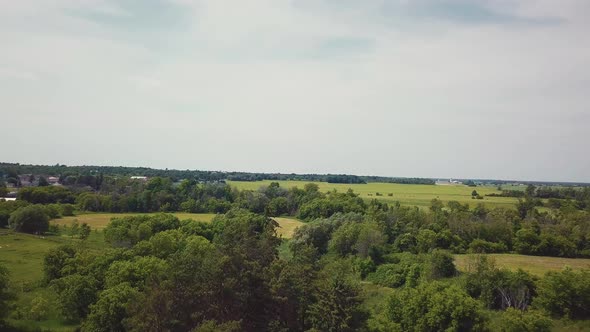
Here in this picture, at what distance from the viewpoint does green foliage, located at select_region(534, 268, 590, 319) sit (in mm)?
38250

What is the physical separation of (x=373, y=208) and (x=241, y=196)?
46837mm

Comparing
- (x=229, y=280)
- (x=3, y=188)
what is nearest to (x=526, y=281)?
(x=229, y=280)

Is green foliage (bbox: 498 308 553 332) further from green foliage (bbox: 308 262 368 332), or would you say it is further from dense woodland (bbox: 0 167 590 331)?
green foliage (bbox: 308 262 368 332)

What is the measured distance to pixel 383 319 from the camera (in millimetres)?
31281

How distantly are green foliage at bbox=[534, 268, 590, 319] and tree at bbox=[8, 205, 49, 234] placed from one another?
7552 cm

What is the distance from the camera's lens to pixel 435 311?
30.5m

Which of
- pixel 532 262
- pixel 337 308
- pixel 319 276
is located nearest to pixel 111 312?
pixel 319 276

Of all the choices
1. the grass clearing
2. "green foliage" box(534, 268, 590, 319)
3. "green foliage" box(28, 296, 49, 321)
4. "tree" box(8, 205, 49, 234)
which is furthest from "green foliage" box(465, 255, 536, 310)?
"tree" box(8, 205, 49, 234)

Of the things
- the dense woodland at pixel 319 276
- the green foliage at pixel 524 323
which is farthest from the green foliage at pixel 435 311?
the green foliage at pixel 524 323

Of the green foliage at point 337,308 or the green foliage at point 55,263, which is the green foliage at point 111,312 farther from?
the green foliage at point 55,263

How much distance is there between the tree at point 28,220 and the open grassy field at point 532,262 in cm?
6831

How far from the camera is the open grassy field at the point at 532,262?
173 ft

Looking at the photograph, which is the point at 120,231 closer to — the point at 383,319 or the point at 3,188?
the point at 383,319

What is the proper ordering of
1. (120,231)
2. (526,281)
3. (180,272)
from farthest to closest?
(120,231) < (526,281) < (180,272)
